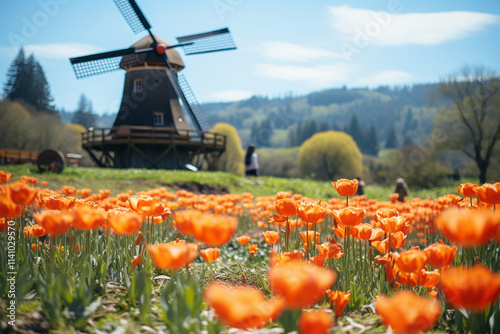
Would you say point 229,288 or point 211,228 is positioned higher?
point 211,228

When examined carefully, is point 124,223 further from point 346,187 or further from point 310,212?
point 346,187

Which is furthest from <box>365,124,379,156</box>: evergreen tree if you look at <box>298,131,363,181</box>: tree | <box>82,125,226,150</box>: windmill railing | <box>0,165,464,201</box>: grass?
<box>82,125,226,150</box>: windmill railing

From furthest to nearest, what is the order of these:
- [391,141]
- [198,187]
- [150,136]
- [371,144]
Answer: [391,141] → [371,144] → [150,136] → [198,187]

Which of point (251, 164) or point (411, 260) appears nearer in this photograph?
point (411, 260)

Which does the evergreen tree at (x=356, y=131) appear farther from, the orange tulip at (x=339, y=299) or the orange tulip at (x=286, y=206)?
the orange tulip at (x=339, y=299)

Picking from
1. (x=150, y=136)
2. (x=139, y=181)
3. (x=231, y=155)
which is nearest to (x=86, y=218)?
(x=139, y=181)

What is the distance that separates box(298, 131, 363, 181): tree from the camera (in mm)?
50906

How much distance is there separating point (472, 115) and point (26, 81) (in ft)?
156

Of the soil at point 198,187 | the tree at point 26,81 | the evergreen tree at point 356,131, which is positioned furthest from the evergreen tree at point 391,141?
the soil at point 198,187

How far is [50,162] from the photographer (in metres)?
16.5

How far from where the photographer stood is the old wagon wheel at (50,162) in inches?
650

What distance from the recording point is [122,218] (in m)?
2.17

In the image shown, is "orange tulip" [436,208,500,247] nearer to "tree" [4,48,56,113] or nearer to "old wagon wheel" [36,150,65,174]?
"old wagon wheel" [36,150,65,174]

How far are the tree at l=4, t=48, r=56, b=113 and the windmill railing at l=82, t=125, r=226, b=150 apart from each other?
2435cm
